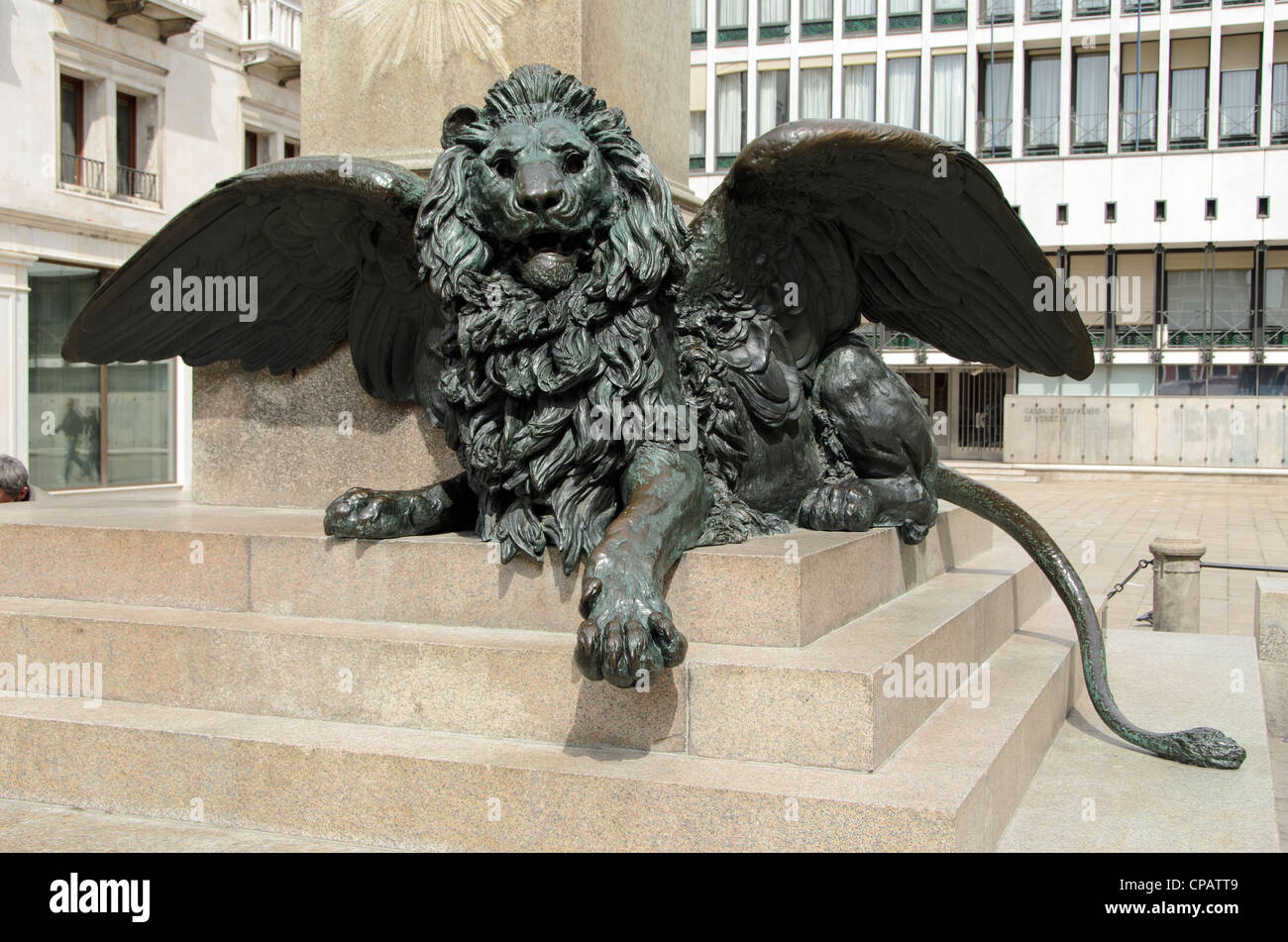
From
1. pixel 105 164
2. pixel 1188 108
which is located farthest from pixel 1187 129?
pixel 105 164

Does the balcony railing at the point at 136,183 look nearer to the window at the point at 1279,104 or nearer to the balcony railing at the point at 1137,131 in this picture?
the balcony railing at the point at 1137,131

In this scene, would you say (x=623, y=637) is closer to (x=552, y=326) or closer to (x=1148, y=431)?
(x=552, y=326)

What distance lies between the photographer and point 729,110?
3231cm

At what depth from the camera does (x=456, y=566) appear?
12.1ft

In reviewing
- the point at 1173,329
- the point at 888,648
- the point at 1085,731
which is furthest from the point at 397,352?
the point at 1173,329

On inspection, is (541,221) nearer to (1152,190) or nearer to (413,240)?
(413,240)

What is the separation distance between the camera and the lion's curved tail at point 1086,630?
4.03 m

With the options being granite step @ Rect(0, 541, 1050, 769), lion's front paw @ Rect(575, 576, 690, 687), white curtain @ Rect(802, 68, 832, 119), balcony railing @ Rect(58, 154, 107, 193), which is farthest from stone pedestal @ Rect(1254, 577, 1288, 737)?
white curtain @ Rect(802, 68, 832, 119)

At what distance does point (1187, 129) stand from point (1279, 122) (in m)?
2.02

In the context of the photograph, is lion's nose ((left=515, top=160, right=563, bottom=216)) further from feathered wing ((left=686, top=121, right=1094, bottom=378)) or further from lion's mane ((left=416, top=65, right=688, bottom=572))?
feathered wing ((left=686, top=121, right=1094, bottom=378))

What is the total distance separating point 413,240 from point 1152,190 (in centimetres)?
2968

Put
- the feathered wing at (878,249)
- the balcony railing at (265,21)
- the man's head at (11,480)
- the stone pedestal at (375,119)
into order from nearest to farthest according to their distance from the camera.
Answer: the feathered wing at (878,249), the stone pedestal at (375,119), the man's head at (11,480), the balcony railing at (265,21)

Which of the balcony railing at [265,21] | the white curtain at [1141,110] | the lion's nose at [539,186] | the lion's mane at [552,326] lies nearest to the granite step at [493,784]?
the lion's mane at [552,326]

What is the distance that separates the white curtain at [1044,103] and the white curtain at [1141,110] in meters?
1.59
